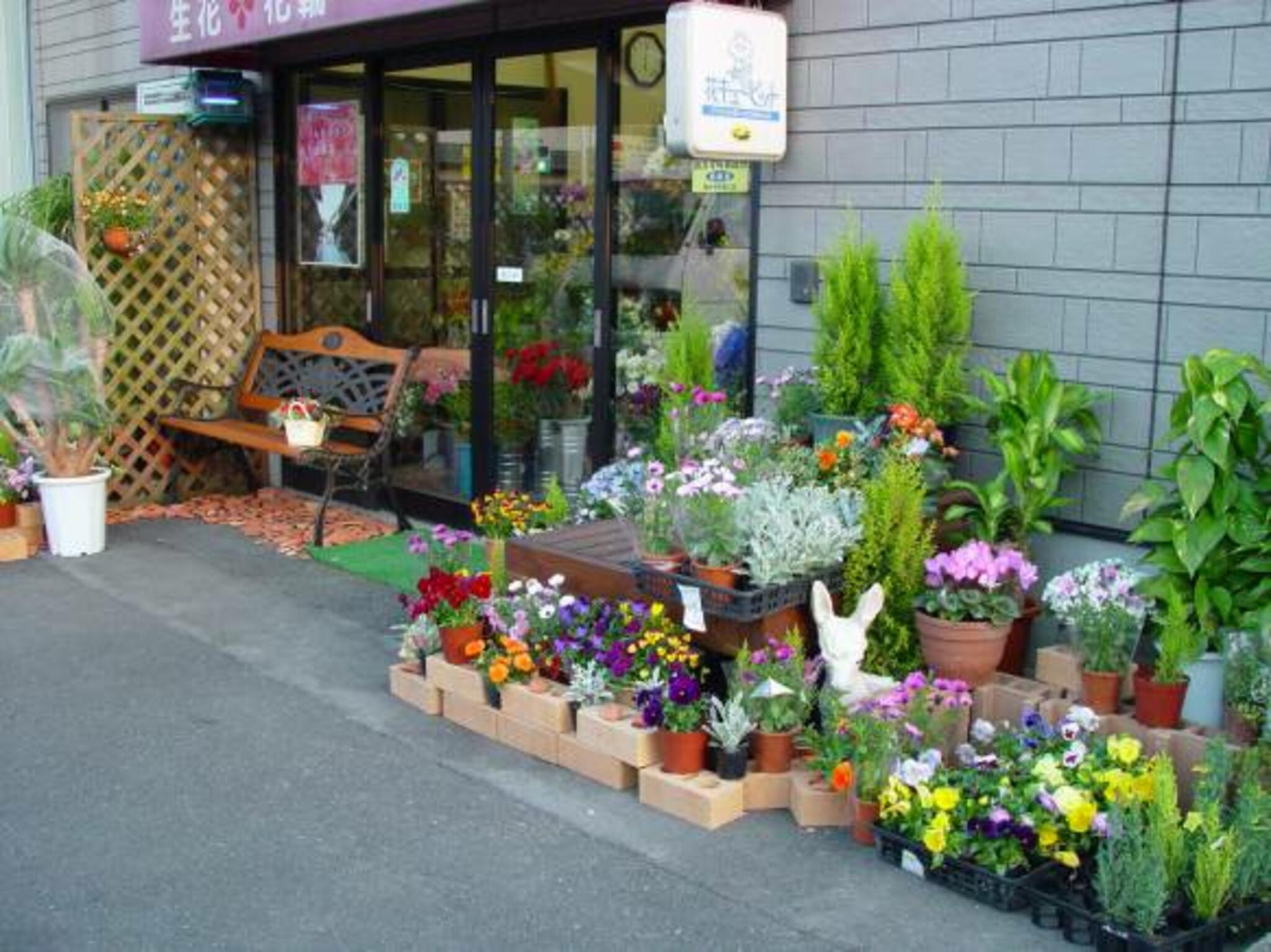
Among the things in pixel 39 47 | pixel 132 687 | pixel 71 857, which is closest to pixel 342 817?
pixel 71 857

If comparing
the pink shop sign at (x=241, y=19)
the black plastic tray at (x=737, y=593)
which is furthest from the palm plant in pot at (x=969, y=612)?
the pink shop sign at (x=241, y=19)

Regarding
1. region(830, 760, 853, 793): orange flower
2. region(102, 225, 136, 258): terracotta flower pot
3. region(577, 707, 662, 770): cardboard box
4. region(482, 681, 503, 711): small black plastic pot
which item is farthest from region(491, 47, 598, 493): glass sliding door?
region(830, 760, 853, 793): orange flower

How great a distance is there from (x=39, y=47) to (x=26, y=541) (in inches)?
227

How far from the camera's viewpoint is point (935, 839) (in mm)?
3896

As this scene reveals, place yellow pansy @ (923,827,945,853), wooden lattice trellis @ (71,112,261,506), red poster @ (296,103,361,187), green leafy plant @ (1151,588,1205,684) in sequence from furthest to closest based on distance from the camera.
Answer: wooden lattice trellis @ (71,112,261,506) < red poster @ (296,103,361,187) < green leafy plant @ (1151,588,1205,684) < yellow pansy @ (923,827,945,853)

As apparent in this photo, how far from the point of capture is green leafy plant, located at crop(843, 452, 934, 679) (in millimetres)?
4820

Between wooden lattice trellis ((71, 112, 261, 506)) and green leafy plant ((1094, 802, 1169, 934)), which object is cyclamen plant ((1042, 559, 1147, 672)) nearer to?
green leafy plant ((1094, 802, 1169, 934))

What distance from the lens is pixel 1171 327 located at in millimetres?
4977

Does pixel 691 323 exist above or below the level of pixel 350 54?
below

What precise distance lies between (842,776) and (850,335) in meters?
1.94

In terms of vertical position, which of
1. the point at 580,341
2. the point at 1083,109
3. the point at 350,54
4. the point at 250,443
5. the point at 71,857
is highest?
the point at 350,54

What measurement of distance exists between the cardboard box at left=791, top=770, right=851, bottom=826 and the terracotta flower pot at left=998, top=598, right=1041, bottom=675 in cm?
92

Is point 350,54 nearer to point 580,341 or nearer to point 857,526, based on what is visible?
point 580,341

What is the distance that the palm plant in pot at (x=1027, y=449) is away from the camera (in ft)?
16.3
